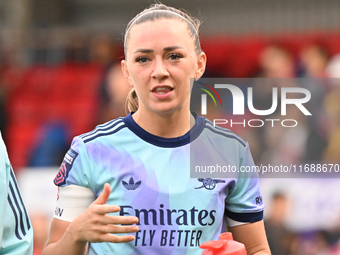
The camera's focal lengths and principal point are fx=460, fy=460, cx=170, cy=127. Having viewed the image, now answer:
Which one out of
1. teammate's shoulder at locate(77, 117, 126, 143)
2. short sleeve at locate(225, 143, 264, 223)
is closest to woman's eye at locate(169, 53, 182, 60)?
teammate's shoulder at locate(77, 117, 126, 143)

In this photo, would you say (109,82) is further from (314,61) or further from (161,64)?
(161,64)

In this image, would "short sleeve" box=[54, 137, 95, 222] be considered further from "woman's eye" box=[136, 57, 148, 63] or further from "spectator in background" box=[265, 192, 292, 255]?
"spectator in background" box=[265, 192, 292, 255]

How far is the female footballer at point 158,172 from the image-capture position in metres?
1.89

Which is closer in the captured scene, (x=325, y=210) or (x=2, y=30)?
(x=325, y=210)

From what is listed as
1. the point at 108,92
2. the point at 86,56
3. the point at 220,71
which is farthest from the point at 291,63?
the point at 86,56

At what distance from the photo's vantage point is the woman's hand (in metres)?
1.56

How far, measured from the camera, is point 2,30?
8.69 meters

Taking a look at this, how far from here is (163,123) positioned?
2055 mm

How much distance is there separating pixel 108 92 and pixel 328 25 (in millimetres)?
4144

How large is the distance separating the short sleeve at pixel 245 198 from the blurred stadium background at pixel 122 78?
2.50 m

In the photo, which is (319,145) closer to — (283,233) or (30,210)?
(283,233)

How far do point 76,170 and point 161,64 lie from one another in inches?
22.0

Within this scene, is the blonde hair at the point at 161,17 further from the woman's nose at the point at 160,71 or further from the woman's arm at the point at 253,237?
the woman's arm at the point at 253,237

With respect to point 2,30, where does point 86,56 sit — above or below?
below
